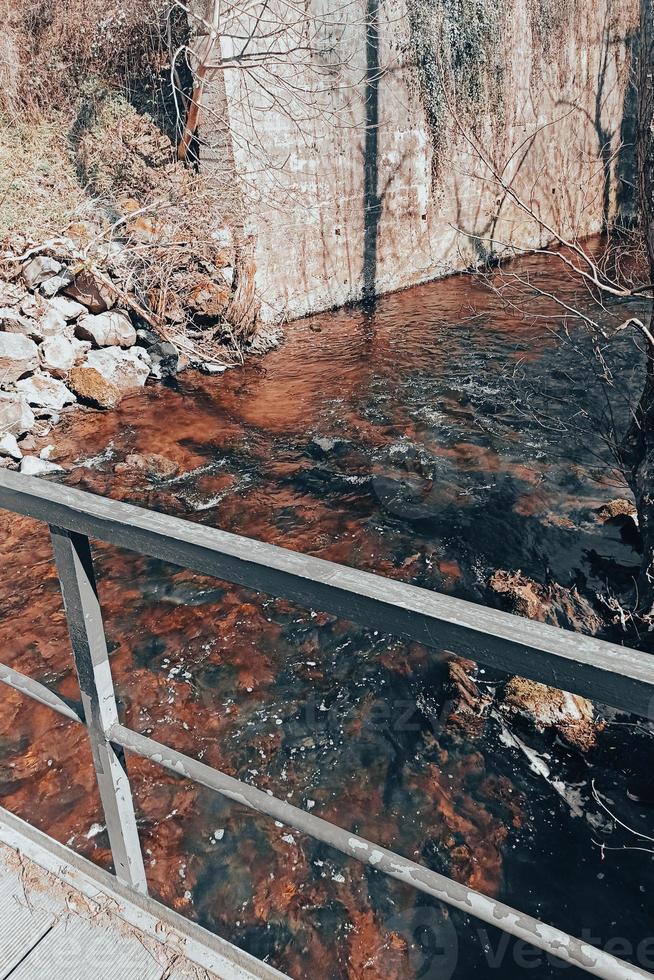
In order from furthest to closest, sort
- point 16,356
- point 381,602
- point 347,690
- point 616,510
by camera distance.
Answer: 1. point 16,356
2. point 616,510
3. point 347,690
4. point 381,602

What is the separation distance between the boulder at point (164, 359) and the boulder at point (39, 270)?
1.27m

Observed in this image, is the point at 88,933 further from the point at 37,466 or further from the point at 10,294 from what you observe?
the point at 10,294

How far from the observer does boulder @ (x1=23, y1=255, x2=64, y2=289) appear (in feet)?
24.3

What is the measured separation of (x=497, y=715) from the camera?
3.79 meters

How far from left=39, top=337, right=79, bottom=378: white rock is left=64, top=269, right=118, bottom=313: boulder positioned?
0.58 meters

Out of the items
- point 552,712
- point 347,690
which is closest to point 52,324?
point 347,690

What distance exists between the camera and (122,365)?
7.75 metres

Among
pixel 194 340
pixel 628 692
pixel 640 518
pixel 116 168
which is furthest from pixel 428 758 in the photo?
pixel 116 168

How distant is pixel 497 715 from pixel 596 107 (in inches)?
549

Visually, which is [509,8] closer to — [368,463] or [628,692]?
[368,463]

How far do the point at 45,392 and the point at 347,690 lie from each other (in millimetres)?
4686

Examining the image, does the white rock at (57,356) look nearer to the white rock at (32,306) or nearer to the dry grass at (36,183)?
the white rock at (32,306)

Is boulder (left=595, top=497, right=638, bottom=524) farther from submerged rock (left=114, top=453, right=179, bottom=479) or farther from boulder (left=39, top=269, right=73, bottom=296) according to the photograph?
boulder (left=39, top=269, right=73, bottom=296)

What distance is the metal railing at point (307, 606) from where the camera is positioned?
2.70ft
